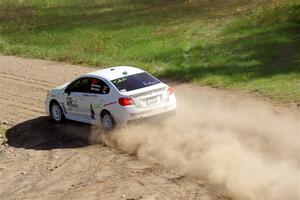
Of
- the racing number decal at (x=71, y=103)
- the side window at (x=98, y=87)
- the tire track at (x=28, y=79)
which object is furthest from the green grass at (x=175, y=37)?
the racing number decal at (x=71, y=103)

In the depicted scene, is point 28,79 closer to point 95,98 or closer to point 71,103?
point 71,103

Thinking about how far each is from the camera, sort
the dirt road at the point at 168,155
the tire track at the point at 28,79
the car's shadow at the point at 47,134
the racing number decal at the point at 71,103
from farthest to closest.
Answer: the tire track at the point at 28,79 < the racing number decal at the point at 71,103 < the car's shadow at the point at 47,134 < the dirt road at the point at 168,155

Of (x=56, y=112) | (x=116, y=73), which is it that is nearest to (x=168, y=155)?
(x=116, y=73)

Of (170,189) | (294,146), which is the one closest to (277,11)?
(294,146)

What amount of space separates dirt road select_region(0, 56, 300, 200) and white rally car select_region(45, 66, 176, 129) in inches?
16.9

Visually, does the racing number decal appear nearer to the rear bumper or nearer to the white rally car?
the white rally car

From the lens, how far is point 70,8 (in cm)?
Answer: 4894

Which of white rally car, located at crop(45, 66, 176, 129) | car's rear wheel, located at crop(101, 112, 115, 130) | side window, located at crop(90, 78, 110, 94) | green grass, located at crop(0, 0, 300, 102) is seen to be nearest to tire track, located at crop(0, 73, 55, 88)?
green grass, located at crop(0, 0, 300, 102)

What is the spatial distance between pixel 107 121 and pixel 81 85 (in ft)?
5.90

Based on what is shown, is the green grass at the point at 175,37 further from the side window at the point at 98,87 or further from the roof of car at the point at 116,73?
the side window at the point at 98,87

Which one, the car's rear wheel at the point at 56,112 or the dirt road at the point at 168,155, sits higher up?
the car's rear wheel at the point at 56,112

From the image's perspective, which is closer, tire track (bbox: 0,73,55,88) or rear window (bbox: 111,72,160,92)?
rear window (bbox: 111,72,160,92)

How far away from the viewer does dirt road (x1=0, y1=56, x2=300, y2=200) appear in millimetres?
12664

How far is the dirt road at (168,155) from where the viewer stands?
41.5ft
